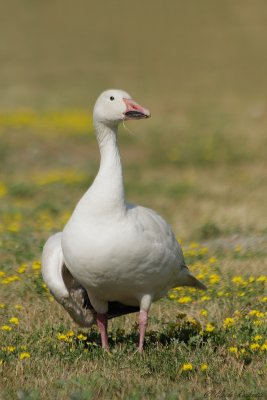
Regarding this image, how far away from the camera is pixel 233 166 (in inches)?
749

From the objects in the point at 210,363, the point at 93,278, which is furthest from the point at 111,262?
the point at 210,363

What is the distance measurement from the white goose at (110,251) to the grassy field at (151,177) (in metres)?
0.31

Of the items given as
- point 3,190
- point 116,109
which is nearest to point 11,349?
point 116,109

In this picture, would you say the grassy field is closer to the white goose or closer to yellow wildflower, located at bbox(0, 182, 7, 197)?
yellow wildflower, located at bbox(0, 182, 7, 197)

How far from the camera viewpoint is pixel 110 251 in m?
5.67

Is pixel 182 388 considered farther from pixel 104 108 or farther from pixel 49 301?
pixel 49 301

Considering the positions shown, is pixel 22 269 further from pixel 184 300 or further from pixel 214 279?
pixel 214 279

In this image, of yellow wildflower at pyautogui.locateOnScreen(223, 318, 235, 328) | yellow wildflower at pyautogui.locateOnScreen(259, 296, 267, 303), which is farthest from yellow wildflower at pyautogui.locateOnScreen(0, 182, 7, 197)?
yellow wildflower at pyautogui.locateOnScreen(223, 318, 235, 328)

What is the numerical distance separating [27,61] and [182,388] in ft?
119

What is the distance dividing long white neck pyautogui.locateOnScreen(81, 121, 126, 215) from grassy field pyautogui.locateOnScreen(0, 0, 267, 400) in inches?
41.7

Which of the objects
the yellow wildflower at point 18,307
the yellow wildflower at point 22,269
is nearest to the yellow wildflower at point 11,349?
the yellow wildflower at point 18,307

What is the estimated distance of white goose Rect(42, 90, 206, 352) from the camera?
5746 millimetres

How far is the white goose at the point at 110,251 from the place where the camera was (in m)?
5.75

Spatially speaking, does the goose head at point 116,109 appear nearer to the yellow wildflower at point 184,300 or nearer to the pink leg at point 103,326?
the pink leg at point 103,326
